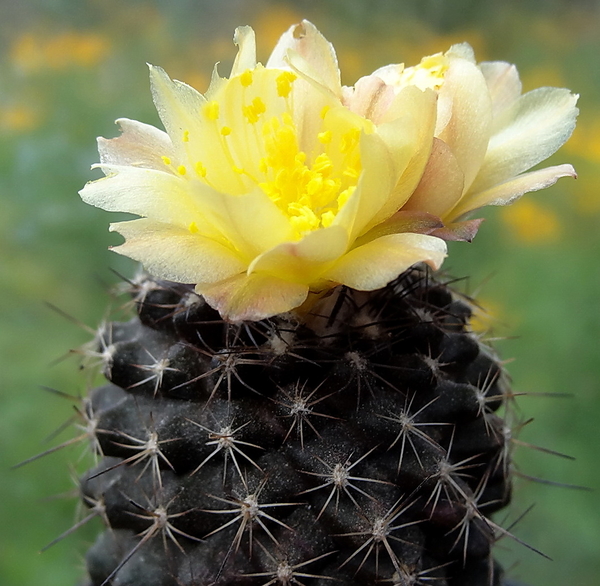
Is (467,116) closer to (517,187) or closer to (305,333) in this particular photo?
(517,187)

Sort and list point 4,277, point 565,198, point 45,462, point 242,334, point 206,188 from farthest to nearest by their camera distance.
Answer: point 565,198, point 4,277, point 45,462, point 242,334, point 206,188

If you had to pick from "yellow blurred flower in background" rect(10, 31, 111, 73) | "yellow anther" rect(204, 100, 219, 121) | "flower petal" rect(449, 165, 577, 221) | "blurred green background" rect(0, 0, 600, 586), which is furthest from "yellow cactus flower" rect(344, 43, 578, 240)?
"yellow blurred flower in background" rect(10, 31, 111, 73)

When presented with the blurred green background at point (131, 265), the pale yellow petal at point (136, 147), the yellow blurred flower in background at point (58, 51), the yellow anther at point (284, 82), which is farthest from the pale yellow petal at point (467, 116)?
the yellow blurred flower in background at point (58, 51)

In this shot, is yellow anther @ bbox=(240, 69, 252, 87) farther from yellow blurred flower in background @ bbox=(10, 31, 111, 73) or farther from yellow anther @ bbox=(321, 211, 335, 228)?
yellow blurred flower in background @ bbox=(10, 31, 111, 73)

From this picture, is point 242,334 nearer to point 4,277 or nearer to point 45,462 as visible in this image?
point 45,462

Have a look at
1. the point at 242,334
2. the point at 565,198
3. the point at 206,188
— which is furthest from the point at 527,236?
the point at 206,188

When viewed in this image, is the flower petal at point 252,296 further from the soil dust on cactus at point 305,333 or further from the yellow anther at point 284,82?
the yellow anther at point 284,82
